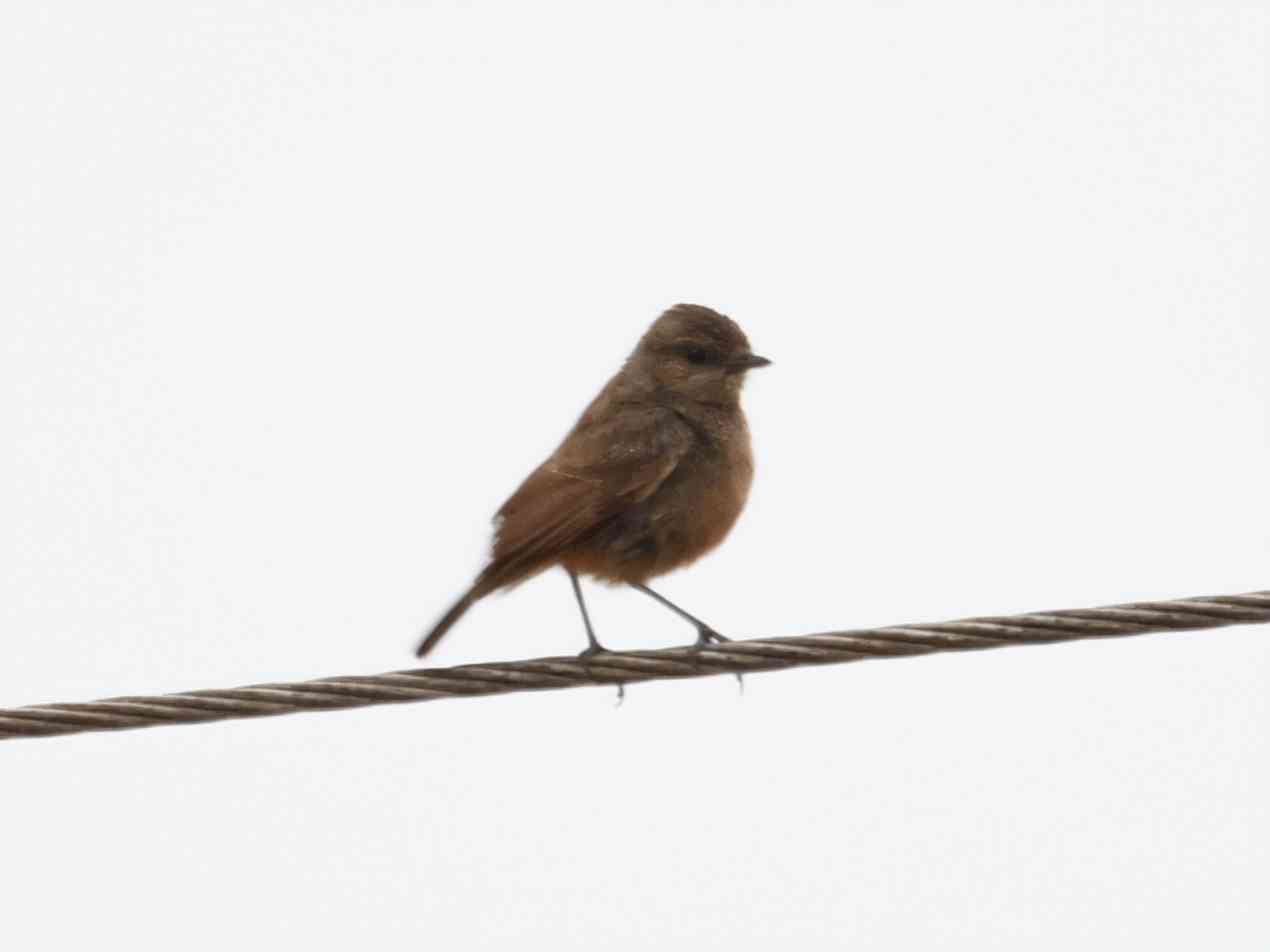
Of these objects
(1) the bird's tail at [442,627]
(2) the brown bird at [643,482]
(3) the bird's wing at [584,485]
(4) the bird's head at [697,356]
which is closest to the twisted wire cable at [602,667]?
(1) the bird's tail at [442,627]

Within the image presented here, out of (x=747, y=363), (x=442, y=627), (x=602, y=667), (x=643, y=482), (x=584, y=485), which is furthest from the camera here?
(x=747, y=363)

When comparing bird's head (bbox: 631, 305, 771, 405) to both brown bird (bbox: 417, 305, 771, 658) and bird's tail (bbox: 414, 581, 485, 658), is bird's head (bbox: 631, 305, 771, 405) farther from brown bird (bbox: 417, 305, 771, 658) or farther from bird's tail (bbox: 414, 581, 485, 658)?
bird's tail (bbox: 414, 581, 485, 658)

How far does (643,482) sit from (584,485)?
330 mm

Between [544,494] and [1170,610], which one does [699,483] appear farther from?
[1170,610]

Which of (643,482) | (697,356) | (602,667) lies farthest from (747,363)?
(602,667)

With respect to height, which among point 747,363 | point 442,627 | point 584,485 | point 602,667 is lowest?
point 602,667

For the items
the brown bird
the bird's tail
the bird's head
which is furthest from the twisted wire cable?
the bird's head

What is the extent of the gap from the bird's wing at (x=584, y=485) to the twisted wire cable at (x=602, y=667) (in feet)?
5.13

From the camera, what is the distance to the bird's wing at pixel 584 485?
8.28 m

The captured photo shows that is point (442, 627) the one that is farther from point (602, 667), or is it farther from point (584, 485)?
point (602, 667)

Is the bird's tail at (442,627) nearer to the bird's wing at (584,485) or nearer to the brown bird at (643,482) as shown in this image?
the brown bird at (643,482)

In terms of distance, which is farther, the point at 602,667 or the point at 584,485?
the point at 584,485

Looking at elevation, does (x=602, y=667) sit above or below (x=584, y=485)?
below

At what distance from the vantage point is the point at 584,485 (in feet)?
28.4
